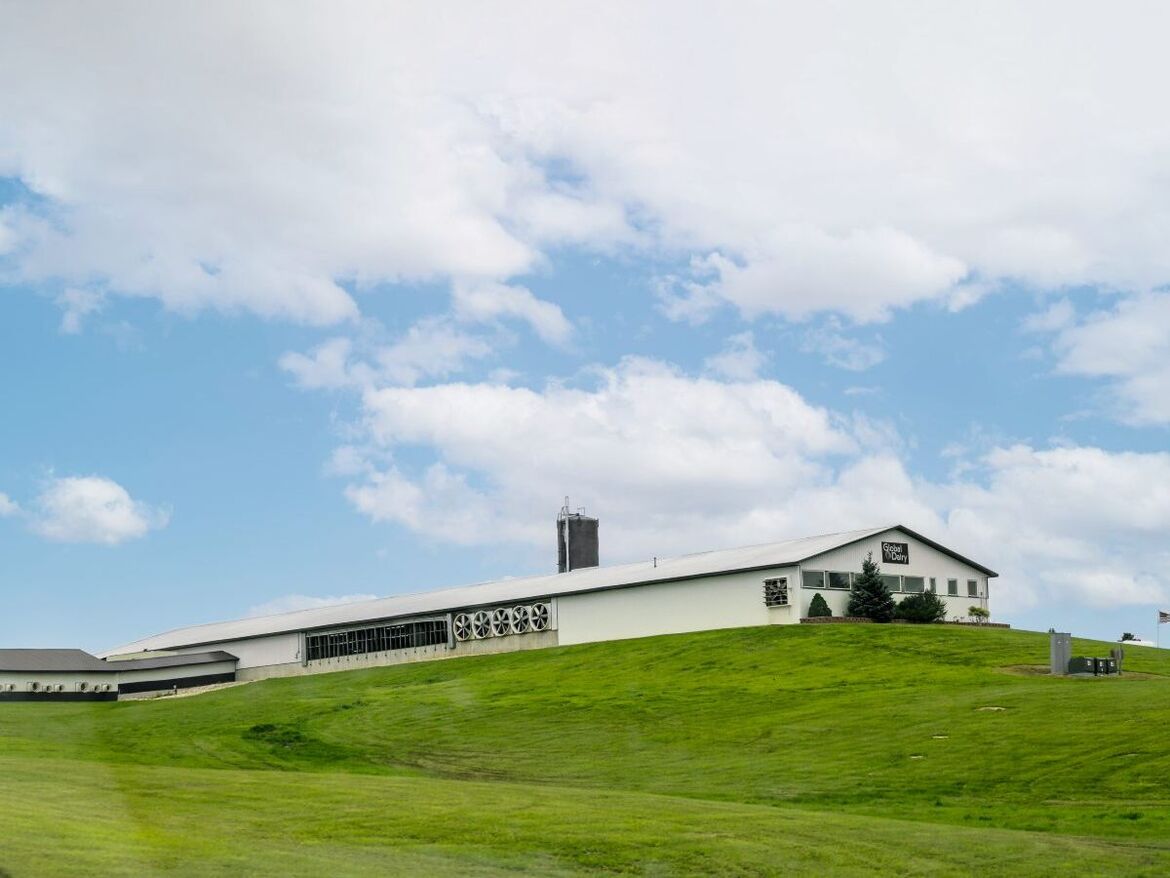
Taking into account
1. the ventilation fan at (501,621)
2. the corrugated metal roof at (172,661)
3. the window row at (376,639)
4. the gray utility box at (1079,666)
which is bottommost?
the corrugated metal roof at (172,661)

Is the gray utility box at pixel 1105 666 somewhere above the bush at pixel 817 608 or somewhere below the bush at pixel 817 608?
below

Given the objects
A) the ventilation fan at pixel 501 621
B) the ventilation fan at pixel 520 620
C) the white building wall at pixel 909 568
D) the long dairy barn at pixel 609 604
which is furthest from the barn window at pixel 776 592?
the ventilation fan at pixel 501 621

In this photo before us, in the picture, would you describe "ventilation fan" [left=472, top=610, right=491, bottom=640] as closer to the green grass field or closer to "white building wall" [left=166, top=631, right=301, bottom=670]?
"white building wall" [left=166, top=631, right=301, bottom=670]

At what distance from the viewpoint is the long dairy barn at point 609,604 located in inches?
2504

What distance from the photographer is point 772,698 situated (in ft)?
137

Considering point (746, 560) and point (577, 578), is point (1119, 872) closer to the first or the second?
point (746, 560)

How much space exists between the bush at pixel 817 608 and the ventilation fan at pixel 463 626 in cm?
2173

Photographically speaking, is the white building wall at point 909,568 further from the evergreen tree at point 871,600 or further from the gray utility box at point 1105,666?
the gray utility box at point 1105,666

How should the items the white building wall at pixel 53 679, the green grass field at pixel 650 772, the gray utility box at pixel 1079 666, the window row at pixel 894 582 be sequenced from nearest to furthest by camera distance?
the green grass field at pixel 650 772 < the gray utility box at pixel 1079 666 < the window row at pixel 894 582 < the white building wall at pixel 53 679

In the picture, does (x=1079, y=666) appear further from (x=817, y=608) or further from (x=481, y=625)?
(x=481, y=625)

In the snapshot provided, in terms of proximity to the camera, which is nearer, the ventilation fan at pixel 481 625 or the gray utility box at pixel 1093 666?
the gray utility box at pixel 1093 666

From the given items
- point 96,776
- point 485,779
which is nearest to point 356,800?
point 96,776

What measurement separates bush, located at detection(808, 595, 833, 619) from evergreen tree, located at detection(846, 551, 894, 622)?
166 centimetres

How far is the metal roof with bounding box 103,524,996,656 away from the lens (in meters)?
65.9
